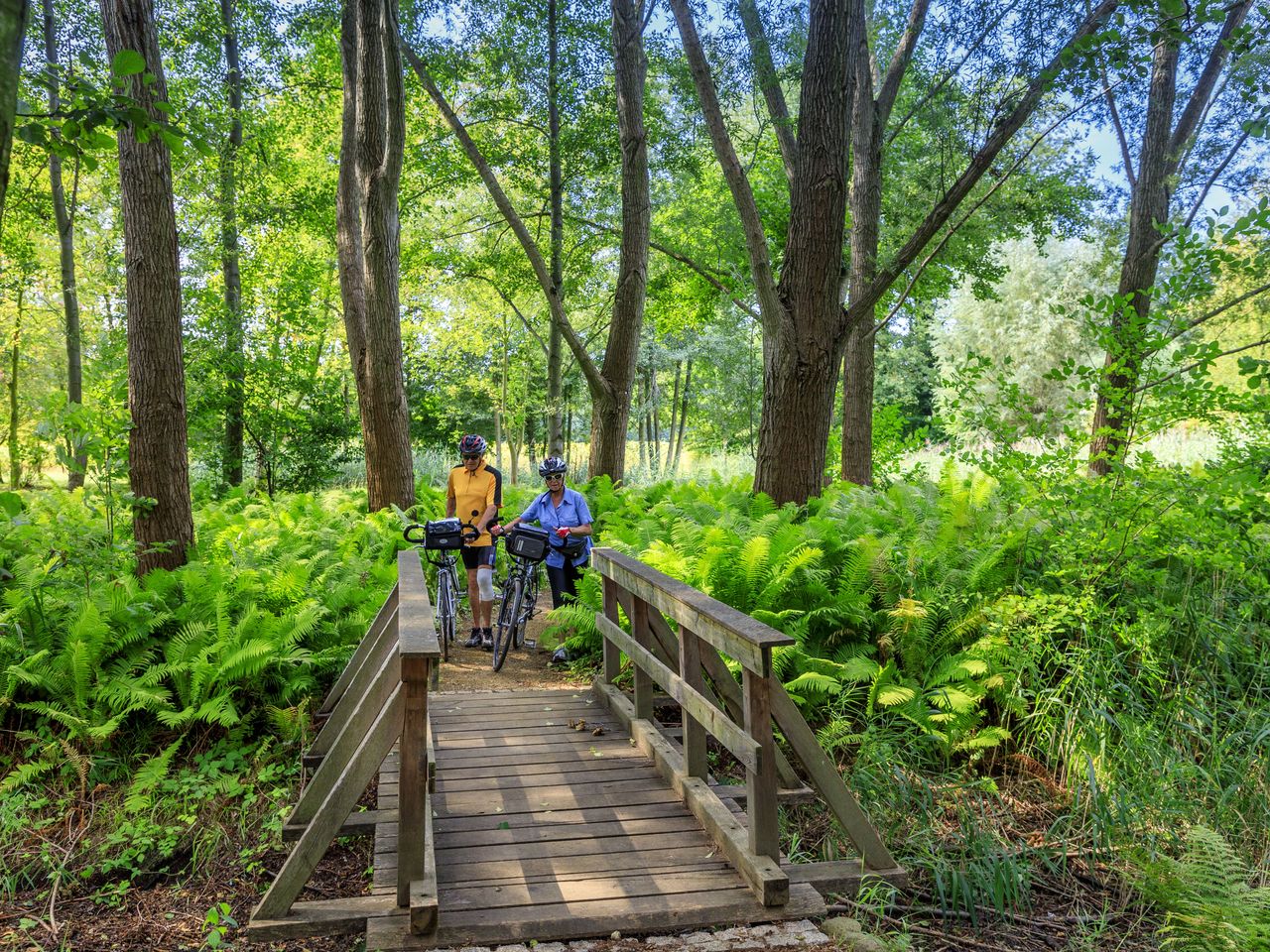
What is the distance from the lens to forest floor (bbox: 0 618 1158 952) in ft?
15.0

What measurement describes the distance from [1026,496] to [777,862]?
15.0 feet

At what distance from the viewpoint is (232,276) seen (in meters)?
18.6

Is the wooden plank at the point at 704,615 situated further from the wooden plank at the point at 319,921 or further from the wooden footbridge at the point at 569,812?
the wooden plank at the point at 319,921

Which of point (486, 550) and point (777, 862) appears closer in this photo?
point (777, 862)

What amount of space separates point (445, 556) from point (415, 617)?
4631mm

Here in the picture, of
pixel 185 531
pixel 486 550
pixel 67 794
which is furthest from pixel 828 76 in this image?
pixel 67 794

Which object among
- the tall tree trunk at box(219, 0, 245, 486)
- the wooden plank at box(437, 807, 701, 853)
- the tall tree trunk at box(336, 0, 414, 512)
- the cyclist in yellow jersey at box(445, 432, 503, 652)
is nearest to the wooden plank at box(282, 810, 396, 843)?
Result: the wooden plank at box(437, 807, 701, 853)

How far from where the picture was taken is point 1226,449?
292 inches

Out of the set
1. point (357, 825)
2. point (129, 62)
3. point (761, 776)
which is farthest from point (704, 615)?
point (129, 62)

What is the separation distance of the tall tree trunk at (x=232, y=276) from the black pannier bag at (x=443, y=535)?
10013mm

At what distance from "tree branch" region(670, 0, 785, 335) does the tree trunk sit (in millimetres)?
3299

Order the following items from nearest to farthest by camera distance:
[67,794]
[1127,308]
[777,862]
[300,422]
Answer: [777,862]
[67,794]
[1127,308]
[300,422]

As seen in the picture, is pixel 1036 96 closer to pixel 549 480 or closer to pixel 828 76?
pixel 828 76

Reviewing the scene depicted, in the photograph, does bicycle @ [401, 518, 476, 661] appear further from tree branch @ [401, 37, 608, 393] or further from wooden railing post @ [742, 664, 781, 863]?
tree branch @ [401, 37, 608, 393]
